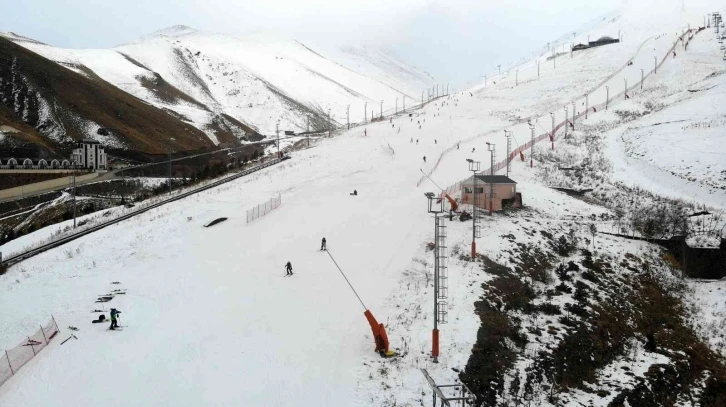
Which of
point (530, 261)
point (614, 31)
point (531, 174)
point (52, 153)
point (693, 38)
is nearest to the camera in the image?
point (530, 261)

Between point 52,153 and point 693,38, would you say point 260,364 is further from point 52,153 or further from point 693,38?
point 693,38

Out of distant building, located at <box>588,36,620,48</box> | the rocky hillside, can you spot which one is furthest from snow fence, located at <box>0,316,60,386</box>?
distant building, located at <box>588,36,620,48</box>

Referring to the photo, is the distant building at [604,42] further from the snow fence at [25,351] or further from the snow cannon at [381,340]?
the snow fence at [25,351]

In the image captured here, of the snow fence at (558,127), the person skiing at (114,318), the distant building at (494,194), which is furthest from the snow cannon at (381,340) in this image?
the snow fence at (558,127)

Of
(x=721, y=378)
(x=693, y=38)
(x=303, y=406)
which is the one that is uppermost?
(x=693, y=38)

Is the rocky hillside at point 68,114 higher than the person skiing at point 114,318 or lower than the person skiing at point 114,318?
higher

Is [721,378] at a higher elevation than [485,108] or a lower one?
lower

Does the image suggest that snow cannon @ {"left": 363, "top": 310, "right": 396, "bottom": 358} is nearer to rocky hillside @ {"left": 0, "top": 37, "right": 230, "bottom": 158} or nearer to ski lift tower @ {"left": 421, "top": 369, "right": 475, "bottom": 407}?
ski lift tower @ {"left": 421, "top": 369, "right": 475, "bottom": 407}

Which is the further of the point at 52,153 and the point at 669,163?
the point at 52,153

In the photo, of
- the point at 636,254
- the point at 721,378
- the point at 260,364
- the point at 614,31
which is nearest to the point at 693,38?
the point at 614,31
